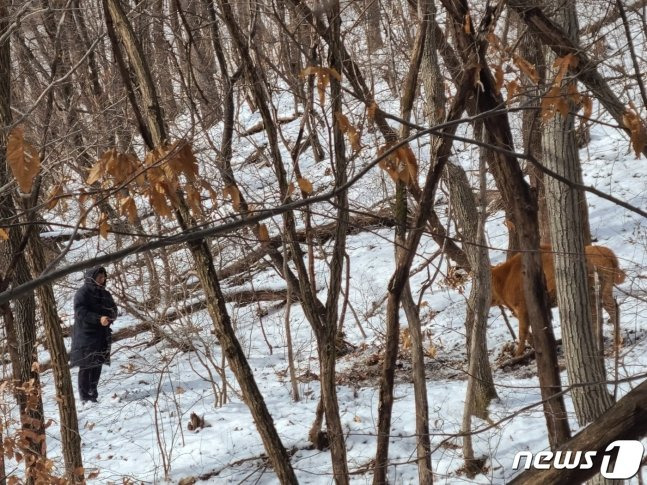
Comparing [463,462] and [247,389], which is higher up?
[247,389]

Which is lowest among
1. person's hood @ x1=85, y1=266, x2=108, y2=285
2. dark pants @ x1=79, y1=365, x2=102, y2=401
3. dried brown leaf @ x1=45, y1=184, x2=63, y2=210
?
dark pants @ x1=79, y1=365, x2=102, y2=401

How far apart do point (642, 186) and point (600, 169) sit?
1.23 metres

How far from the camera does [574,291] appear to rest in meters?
4.87

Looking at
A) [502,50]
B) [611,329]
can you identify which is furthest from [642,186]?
[502,50]


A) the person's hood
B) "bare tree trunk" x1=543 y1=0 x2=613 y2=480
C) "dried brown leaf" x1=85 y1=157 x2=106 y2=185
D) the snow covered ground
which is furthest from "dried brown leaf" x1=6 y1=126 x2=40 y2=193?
the person's hood

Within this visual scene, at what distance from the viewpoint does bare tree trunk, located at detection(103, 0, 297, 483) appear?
4488 millimetres

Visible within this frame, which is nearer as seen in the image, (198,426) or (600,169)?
(198,426)

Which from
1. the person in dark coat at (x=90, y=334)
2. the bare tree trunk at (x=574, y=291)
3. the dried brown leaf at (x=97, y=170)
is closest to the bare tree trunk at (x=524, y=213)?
the bare tree trunk at (x=574, y=291)

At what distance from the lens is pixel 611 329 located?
322 inches

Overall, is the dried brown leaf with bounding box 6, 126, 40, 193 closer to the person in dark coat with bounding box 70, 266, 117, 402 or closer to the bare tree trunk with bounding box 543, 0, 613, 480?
the bare tree trunk with bounding box 543, 0, 613, 480

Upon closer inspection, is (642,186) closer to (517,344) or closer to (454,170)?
(517,344)

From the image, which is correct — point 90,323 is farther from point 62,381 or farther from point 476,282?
point 476,282

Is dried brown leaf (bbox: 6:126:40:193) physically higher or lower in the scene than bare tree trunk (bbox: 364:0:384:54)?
lower

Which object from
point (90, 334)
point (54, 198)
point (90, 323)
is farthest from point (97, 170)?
point (90, 334)
